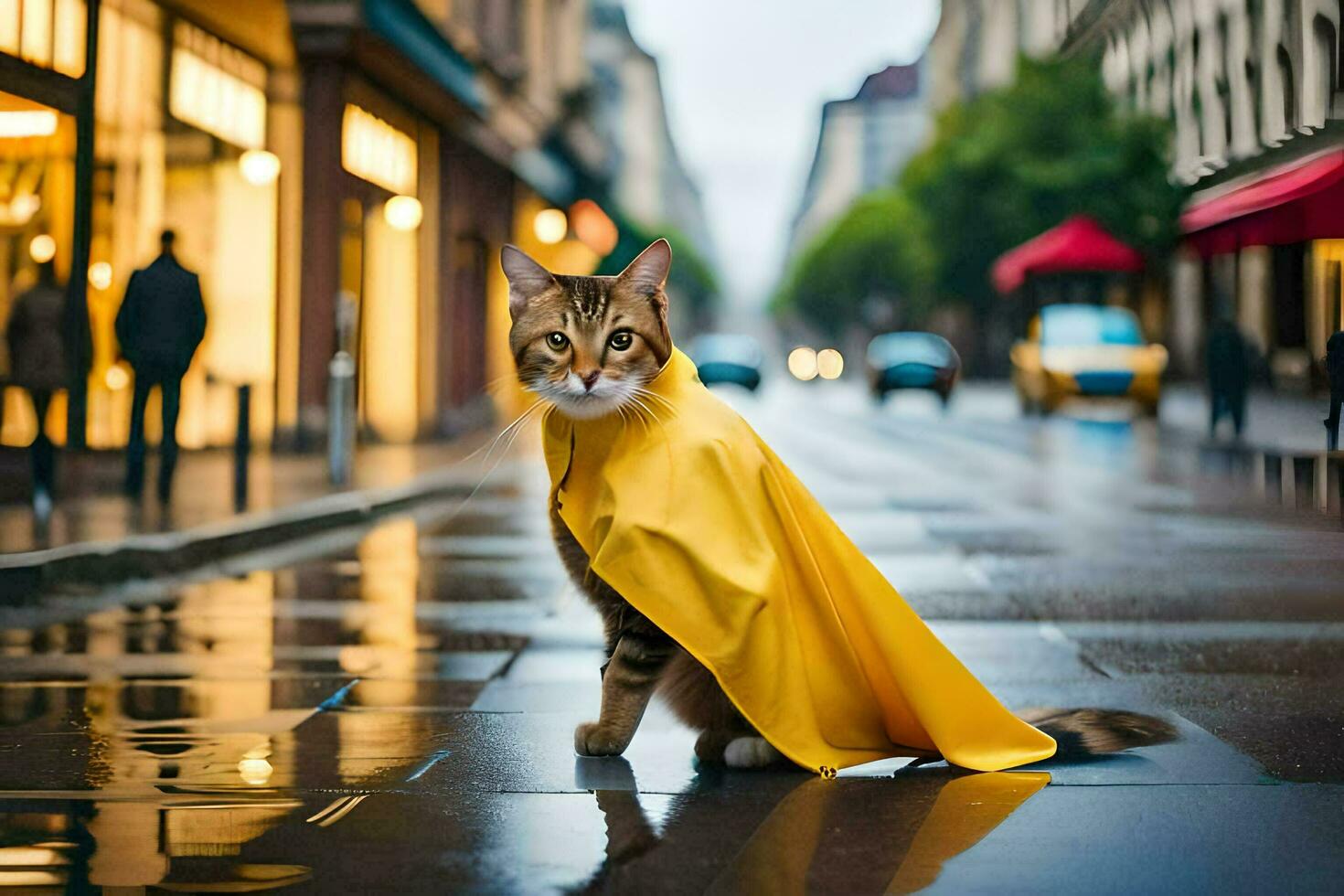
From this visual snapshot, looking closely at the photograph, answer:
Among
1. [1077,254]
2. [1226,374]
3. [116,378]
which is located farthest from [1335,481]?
[1077,254]

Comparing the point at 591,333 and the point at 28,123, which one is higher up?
the point at 28,123

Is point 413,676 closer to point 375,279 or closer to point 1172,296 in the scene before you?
point 375,279

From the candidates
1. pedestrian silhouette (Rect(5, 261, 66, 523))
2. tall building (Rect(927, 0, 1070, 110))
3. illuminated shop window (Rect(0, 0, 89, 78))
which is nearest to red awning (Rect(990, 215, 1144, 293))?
tall building (Rect(927, 0, 1070, 110))

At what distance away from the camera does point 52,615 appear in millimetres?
7219

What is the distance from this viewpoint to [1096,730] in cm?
446

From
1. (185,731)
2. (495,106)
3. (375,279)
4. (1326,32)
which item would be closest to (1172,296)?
(495,106)

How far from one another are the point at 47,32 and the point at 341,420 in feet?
13.0

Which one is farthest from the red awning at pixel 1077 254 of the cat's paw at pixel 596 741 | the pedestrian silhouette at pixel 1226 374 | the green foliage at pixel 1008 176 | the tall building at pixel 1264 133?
the cat's paw at pixel 596 741

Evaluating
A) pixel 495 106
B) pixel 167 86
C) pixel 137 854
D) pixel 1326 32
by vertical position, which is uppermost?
pixel 495 106

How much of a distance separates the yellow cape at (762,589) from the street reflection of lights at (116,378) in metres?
11.6

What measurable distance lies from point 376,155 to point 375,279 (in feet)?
5.48

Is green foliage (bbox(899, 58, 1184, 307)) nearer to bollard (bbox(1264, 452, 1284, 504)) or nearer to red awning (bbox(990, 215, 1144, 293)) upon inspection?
red awning (bbox(990, 215, 1144, 293))

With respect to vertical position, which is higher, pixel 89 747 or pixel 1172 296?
pixel 1172 296

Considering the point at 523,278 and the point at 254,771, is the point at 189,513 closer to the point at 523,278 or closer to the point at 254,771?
the point at 254,771
